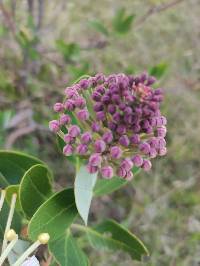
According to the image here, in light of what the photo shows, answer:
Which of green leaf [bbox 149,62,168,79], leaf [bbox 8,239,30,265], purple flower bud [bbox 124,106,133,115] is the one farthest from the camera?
green leaf [bbox 149,62,168,79]

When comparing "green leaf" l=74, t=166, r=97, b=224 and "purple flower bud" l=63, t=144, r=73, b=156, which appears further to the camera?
"green leaf" l=74, t=166, r=97, b=224

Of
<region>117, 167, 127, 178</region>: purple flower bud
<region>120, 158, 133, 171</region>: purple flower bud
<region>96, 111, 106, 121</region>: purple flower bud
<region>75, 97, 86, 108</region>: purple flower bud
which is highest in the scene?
<region>75, 97, 86, 108</region>: purple flower bud

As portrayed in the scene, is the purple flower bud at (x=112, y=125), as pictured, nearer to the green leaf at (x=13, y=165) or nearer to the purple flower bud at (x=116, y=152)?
the purple flower bud at (x=116, y=152)

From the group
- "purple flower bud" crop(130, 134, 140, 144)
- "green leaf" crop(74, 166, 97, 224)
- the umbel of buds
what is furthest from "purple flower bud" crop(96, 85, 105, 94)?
"green leaf" crop(74, 166, 97, 224)

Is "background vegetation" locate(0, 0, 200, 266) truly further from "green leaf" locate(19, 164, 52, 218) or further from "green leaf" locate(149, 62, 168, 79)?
"green leaf" locate(19, 164, 52, 218)

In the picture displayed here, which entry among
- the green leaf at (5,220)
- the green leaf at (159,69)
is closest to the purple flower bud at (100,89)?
the green leaf at (5,220)

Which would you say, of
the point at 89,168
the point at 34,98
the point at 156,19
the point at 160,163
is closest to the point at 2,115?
the point at 34,98
